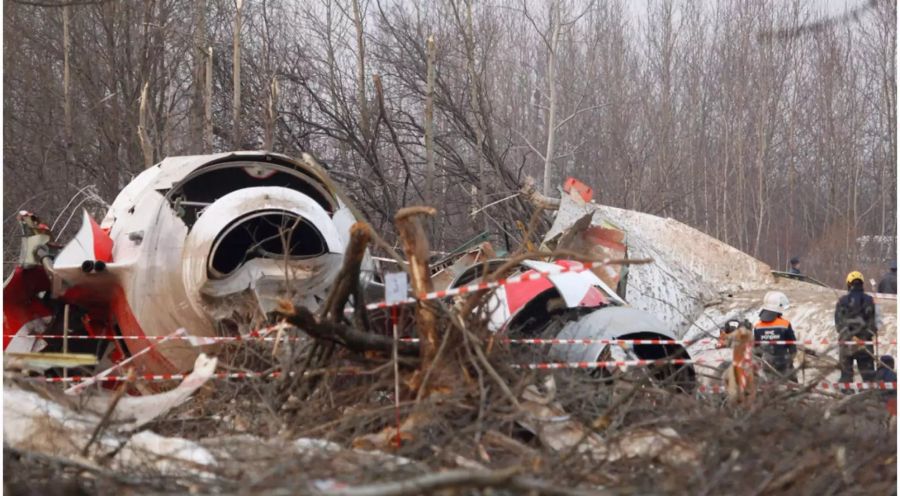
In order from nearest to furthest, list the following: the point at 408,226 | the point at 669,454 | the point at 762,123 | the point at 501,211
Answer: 1. the point at 669,454
2. the point at 408,226
3. the point at 501,211
4. the point at 762,123

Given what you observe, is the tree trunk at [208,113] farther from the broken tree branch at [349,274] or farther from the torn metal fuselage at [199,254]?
the broken tree branch at [349,274]

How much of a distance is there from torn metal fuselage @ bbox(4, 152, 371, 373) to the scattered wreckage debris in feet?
0.06

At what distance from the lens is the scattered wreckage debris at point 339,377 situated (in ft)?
14.4

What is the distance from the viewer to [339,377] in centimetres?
580

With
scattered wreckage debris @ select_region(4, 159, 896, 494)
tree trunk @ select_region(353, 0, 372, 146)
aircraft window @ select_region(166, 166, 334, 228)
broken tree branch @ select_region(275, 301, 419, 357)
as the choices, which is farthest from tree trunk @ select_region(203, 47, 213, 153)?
broken tree branch @ select_region(275, 301, 419, 357)

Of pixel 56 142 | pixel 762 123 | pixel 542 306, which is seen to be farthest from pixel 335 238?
pixel 762 123

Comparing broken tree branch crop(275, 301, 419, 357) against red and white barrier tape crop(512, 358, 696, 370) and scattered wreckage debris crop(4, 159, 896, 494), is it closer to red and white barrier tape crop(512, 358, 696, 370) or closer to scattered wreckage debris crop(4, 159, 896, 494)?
scattered wreckage debris crop(4, 159, 896, 494)

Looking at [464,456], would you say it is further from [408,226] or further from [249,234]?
[249,234]

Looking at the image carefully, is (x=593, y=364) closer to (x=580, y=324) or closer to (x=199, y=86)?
(x=580, y=324)

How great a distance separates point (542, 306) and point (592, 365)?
3.84 feet

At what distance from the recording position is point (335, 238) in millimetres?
7648

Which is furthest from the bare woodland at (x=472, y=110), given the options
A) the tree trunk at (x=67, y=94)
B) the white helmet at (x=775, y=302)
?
the white helmet at (x=775, y=302)

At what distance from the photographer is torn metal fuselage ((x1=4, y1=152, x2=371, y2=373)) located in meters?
7.32

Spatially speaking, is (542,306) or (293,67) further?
(293,67)
